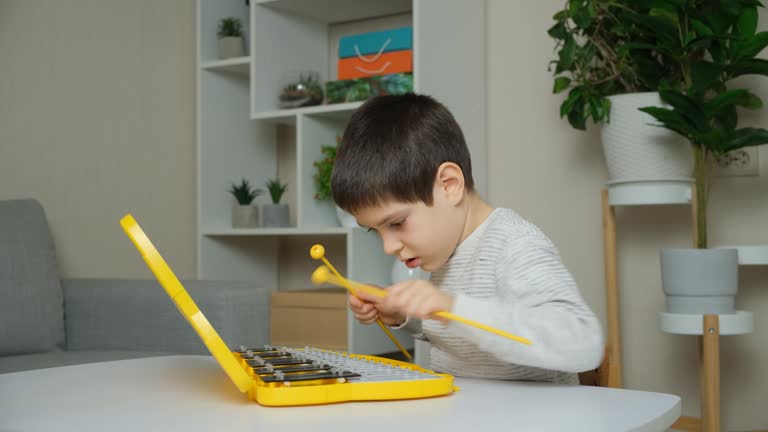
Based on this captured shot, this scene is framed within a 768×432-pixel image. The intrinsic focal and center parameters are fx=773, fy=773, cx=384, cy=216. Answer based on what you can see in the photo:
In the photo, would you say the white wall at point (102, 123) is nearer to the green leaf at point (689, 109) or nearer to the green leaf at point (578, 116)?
the green leaf at point (578, 116)

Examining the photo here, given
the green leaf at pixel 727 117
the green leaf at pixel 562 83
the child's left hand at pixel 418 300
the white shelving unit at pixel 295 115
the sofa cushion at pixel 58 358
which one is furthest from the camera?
the white shelving unit at pixel 295 115

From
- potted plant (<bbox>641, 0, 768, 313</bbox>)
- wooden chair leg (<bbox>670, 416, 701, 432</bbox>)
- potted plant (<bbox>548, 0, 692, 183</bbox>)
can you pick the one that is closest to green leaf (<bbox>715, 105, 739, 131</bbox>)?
potted plant (<bbox>641, 0, 768, 313</bbox>)

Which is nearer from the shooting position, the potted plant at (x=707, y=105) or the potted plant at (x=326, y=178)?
the potted plant at (x=707, y=105)

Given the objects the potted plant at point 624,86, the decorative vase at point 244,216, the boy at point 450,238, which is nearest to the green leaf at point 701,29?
the potted plant at point 624,86

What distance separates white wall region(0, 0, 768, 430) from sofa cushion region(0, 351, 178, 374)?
65 centimetres

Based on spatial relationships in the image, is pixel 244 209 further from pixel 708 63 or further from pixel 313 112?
pixel 708 63

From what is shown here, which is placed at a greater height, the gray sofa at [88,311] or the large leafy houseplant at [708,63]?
the large leafy houseplant at [708,63]

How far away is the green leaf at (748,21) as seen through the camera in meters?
1.68

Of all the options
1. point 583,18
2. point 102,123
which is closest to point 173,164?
point 102,123

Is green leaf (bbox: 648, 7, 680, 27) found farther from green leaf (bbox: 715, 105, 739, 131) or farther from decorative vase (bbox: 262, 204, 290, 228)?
decorative vase (bbox: 262, 204, 290, 228)

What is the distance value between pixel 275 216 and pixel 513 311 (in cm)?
174

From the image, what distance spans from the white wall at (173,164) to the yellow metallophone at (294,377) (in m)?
1.59

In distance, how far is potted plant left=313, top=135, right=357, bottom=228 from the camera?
7.53ft

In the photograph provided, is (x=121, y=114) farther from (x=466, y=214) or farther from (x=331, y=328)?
(x=466, y=214)
